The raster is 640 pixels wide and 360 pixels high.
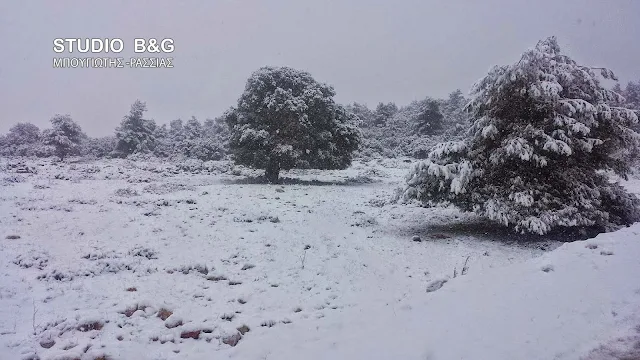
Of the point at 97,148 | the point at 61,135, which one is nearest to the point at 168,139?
the point at 97,148

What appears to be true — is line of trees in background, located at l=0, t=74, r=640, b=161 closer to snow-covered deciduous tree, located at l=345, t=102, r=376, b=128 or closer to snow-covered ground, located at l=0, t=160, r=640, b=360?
snow-covered deciduous tree, located at l=345, t=102, r=376, b=128

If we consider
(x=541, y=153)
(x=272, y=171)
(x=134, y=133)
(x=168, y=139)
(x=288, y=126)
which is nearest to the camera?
(x=541, y=153)

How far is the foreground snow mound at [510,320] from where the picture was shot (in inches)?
190

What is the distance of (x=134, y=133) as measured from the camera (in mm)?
48844

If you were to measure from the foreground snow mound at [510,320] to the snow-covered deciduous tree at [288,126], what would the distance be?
18.4 m

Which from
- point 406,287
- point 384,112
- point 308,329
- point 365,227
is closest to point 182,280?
point 308,329

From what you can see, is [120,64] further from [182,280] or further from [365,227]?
[365,227]

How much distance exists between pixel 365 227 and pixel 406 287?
18.3 ft

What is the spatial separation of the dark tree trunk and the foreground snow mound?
19157 mm

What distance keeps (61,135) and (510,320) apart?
4812 centimetres

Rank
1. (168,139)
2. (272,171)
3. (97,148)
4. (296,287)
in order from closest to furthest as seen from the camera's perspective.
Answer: (296,287), (272,171), (97,148), (168,139)

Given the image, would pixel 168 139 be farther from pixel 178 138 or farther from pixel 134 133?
pixel 134 133

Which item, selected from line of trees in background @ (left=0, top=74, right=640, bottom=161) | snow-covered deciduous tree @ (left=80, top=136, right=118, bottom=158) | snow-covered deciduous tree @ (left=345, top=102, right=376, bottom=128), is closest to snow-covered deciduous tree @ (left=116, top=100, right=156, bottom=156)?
line of trees in background @ (left=0, top=74, right=640, bottom=161)

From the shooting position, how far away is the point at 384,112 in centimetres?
6028
